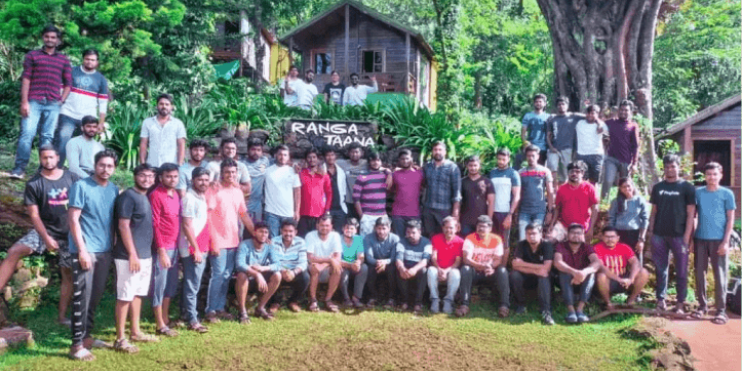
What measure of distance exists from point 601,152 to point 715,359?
3306mm

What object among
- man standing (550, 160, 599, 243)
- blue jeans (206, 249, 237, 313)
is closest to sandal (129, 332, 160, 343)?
blue jeans (206, 249, 237, 313)

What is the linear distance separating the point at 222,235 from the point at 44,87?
277cm

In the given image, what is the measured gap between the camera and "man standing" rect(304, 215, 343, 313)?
6.75 m

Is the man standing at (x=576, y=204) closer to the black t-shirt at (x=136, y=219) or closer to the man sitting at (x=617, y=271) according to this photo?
the man sitting at (x=617, y=271)

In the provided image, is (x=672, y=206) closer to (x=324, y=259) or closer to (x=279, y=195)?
(x=324, y=259)

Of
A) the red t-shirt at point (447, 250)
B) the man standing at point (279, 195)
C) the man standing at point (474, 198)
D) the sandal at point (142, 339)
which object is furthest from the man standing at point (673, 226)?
the sandal at point (142, 339)

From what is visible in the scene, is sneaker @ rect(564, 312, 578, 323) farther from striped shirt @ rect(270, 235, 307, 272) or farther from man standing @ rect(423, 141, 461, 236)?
striped shirt @ rect(270, 235, 307, 272)

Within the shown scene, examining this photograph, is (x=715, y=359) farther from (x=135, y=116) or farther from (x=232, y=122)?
(x=135, y=116)

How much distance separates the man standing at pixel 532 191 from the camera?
7273 mm

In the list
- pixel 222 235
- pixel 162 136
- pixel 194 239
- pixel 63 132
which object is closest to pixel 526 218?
pixel 222 235

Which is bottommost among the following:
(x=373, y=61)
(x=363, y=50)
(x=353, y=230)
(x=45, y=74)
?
(x=353, y=230)

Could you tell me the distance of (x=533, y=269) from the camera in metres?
6.69

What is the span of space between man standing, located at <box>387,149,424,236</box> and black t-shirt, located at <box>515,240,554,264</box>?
1289 mm

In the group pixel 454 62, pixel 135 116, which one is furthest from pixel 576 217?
pixel 454 62
